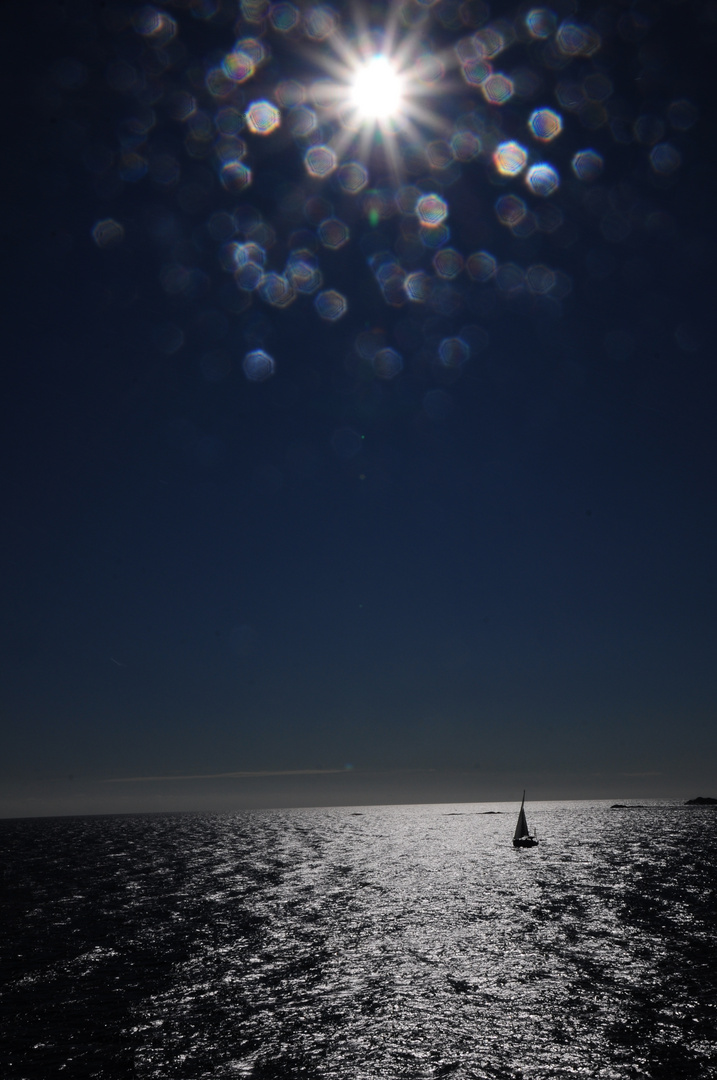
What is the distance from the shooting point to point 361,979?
3878 centimetres

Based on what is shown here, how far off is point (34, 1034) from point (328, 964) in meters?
18.5

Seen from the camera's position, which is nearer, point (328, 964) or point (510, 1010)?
point (510, 1010)

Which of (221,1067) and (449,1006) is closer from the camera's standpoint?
(221,1067)

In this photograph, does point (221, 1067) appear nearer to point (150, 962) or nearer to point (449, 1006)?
point (449, 1006)

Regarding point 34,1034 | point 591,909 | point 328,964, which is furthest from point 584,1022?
point 591,909

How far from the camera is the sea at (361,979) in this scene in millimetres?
27188

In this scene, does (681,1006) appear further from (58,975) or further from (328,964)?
(58,975)

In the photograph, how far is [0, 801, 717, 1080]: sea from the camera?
27.2 metres

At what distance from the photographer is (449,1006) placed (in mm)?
34000

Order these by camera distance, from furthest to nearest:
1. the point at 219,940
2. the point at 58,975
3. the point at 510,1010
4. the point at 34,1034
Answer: the point at 219,940 < the point at 58,975 < the point at 510,1010 < the point at 34,1034

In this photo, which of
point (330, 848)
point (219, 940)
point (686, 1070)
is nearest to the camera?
point (686, 1070)

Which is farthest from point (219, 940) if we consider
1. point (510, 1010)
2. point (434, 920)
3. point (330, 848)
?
point (330, 848)

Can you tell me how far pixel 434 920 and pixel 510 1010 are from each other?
26.2m

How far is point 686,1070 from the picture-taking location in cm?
2598
